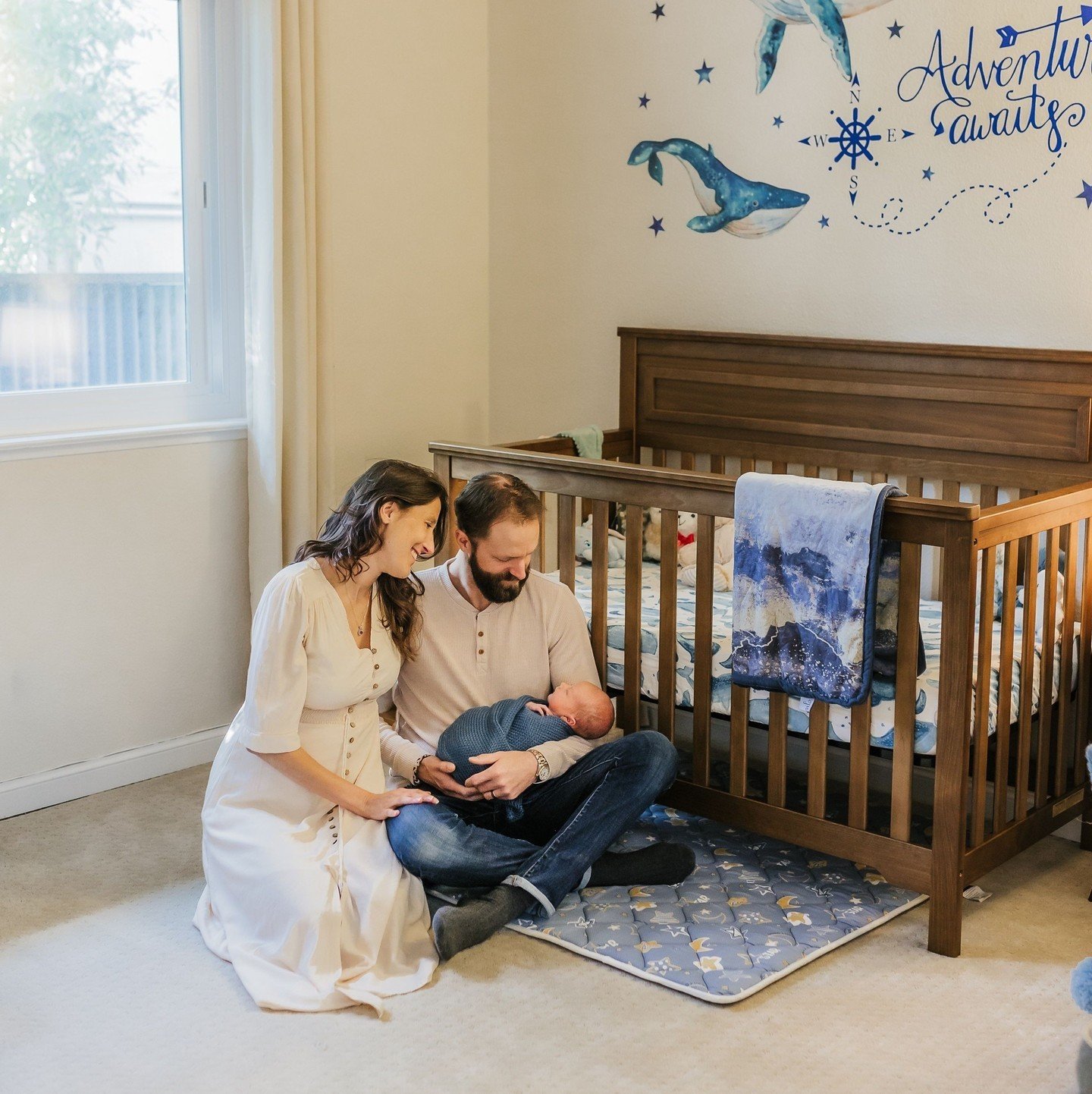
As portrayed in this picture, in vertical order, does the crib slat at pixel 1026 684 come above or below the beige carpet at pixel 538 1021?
above

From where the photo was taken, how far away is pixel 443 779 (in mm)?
2312

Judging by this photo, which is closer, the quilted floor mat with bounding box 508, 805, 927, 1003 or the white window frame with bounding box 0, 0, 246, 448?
the quilted floor mat with bounding box 508, 805, 927, 1003

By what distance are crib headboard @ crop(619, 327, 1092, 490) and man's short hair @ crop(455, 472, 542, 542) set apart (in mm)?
986

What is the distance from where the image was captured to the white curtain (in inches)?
117

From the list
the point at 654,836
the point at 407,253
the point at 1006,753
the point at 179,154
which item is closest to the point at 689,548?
the point at 654,836

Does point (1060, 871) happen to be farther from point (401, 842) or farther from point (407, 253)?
point (407, 253)

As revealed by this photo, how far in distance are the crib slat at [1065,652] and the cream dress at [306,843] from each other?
1.27 meters

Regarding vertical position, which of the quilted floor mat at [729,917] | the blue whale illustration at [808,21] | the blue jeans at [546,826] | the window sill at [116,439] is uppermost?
the blue whale illustration at [808,21]

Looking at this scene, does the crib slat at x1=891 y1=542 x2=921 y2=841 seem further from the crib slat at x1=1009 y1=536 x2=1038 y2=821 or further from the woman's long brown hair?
the woman's long brown hair

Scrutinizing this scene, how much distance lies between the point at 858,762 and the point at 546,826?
1.91ft

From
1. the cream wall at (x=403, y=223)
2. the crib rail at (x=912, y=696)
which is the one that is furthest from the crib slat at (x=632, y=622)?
the cream wall at (x=403, y=223)

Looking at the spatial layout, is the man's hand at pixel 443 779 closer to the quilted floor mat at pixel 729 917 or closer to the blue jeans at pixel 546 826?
the blue jeans at pixel 546 826

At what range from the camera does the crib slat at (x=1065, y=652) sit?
244 cm

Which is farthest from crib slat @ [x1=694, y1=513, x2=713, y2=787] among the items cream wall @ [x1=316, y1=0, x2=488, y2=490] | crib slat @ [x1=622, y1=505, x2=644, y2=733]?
cream wall @ [x1=316, y1=0, x2=488, y2=490]
